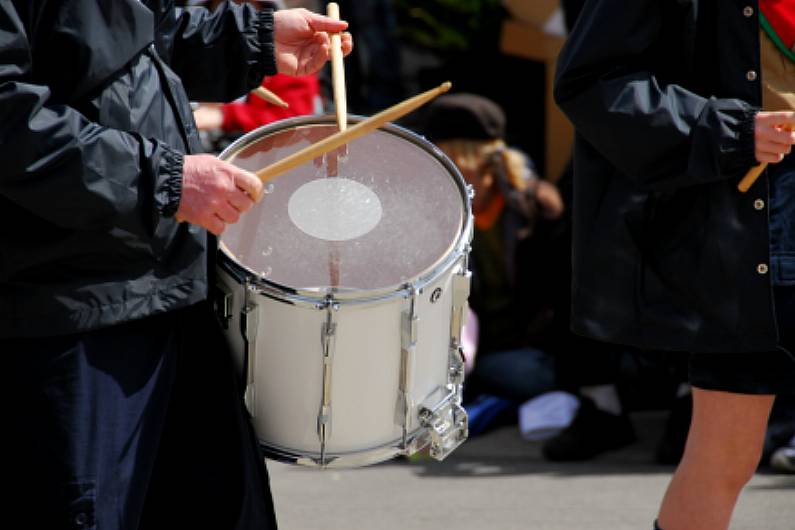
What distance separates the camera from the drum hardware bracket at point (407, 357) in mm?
2412

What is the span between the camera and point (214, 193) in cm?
216

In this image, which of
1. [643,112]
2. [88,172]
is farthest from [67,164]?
[643,112]

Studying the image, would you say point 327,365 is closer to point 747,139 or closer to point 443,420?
point 443,420

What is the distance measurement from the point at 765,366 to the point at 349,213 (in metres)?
0.85

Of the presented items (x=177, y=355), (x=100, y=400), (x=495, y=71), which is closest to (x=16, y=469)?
(x=100, y=400)

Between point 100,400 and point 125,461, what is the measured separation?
123 millimetres

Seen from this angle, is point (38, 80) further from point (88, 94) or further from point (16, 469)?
point (16, 469)

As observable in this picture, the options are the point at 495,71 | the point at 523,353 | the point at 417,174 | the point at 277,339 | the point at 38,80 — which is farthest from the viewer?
the point at 495,71

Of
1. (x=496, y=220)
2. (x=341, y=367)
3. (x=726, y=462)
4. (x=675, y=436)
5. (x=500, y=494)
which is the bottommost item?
(x=500, y=494)

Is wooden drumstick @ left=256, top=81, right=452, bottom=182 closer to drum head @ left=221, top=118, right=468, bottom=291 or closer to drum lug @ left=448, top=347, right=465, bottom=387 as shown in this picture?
drum head @ left=221, top=118, right=468, bottom=291

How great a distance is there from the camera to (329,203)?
2514 mm

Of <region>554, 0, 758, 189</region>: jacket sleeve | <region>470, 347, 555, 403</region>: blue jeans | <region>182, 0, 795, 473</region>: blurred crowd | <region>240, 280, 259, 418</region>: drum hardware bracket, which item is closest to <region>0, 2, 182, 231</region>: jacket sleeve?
<region>240, 280, 259, 418</region>: drum hardware bracket

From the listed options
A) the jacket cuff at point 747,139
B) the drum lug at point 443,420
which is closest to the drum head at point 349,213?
the drum lug at point 443,420

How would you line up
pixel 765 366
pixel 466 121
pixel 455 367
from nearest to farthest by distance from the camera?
pixel 455 367, pixel 765 366, pixel 466 121
